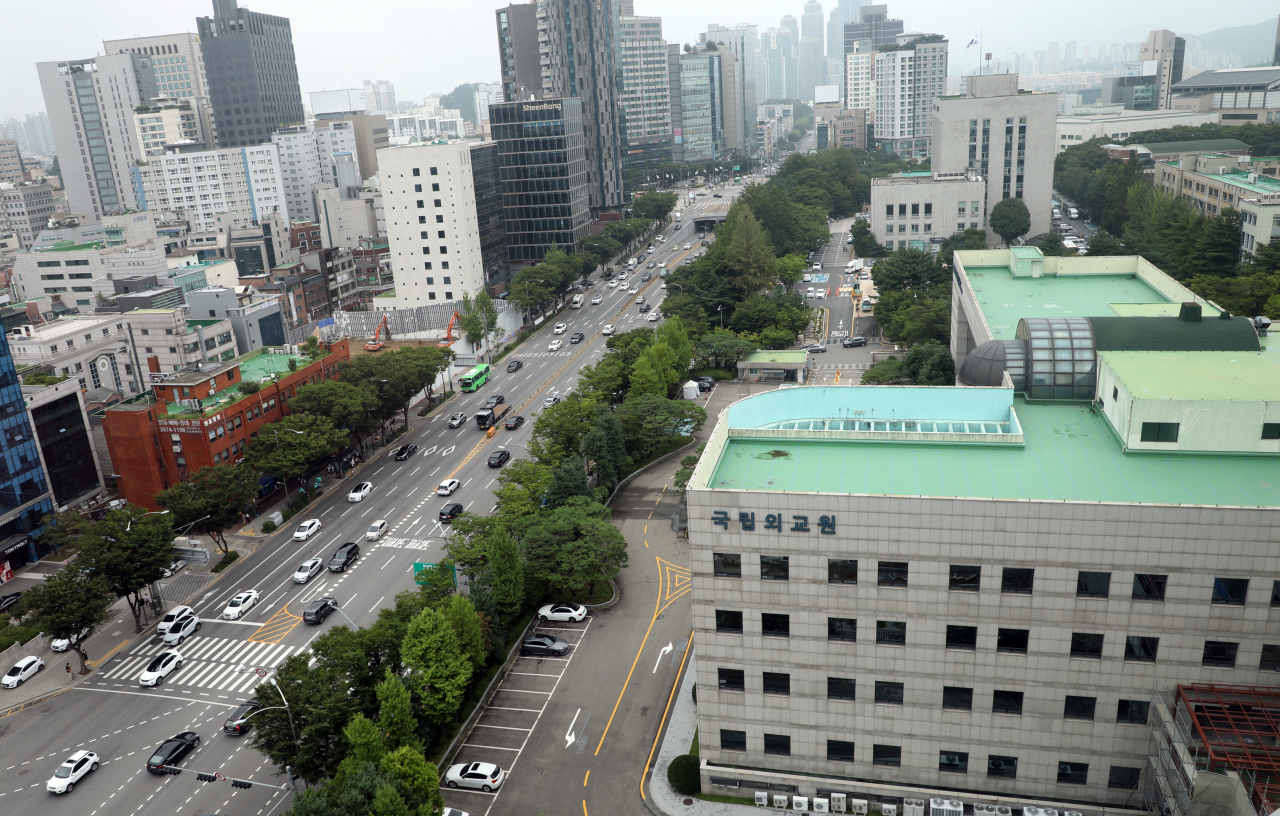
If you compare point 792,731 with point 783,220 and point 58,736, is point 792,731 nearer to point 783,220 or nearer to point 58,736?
point 58,736

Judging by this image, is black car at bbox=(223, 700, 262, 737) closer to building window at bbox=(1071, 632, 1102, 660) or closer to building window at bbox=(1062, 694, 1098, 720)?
building window at bbox=(1062, 694, 1098, 720)

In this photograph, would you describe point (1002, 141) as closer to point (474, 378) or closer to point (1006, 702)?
point (474, 378)

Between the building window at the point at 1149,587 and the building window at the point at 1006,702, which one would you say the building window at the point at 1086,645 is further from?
the building window at the point at 1006,702

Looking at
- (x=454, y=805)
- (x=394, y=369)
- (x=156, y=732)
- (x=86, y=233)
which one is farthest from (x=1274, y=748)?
(x=86, y=233)

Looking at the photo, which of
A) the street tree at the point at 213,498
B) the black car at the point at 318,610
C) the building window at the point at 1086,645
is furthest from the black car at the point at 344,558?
the building window at the point at 1086,645

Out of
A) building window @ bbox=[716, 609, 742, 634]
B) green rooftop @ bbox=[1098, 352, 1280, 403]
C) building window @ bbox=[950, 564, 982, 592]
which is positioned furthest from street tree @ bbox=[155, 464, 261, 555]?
green rooftop @ bbox=[1098, 352, 1280, 403]
